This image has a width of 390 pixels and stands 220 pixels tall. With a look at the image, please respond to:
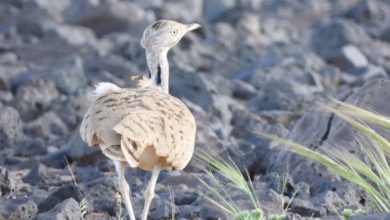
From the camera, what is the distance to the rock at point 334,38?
20.9 m

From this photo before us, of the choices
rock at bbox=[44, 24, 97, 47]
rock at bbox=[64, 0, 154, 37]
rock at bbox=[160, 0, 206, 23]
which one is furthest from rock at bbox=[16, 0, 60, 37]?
rock at bbox=[160, 0, 206, 23]

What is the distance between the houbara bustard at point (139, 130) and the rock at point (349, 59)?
11638 millimetres

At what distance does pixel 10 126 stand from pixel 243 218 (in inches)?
227

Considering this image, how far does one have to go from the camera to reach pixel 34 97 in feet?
49.5

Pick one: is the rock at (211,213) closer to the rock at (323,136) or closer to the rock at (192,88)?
the rock at (323,136)

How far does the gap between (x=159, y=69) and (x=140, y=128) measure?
6.36 ft

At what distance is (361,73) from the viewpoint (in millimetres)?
18562

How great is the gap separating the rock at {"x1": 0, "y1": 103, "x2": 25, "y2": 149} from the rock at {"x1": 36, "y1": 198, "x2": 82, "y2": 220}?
15.7 feet

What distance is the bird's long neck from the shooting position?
8.89 metres

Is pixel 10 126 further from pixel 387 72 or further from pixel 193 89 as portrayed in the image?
pixel 387 72

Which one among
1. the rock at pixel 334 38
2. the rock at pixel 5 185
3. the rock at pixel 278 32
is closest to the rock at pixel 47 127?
the rock at pixel 5 185

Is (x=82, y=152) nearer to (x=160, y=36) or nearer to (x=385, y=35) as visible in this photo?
(x=160, y=36)

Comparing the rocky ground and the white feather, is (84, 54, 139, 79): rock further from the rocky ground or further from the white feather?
the white feather

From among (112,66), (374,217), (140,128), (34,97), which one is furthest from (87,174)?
(112,66)
